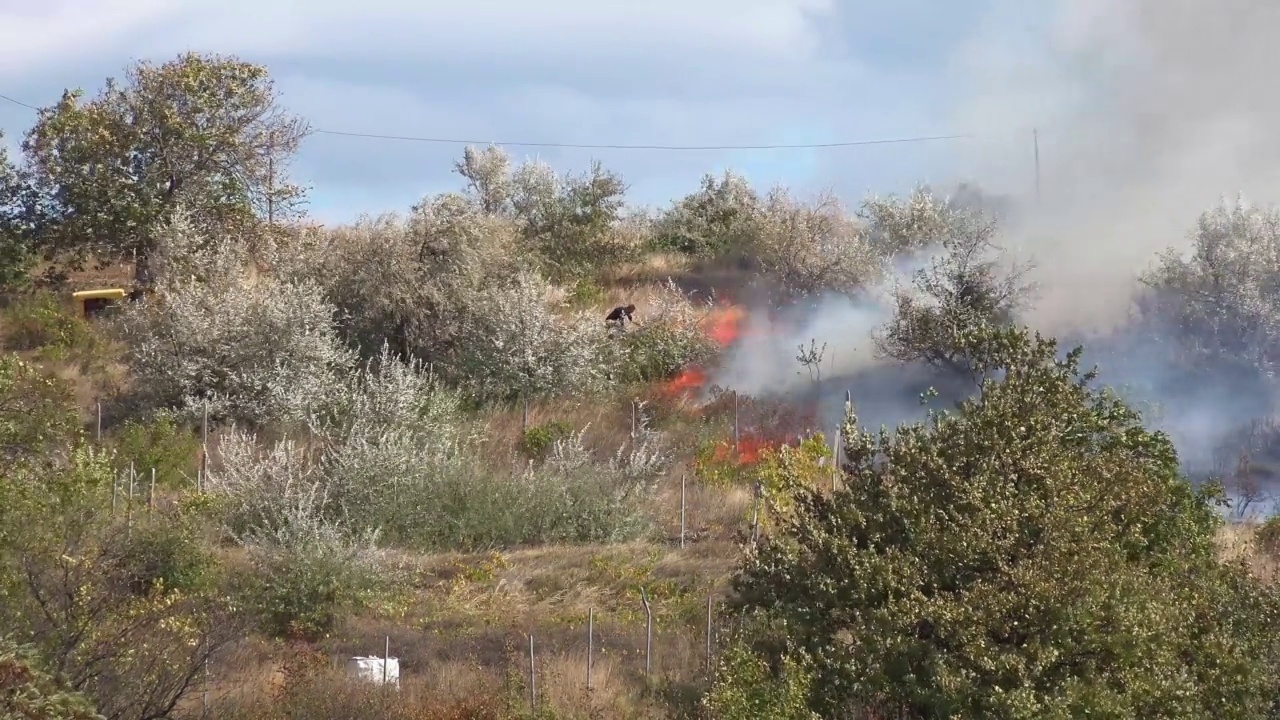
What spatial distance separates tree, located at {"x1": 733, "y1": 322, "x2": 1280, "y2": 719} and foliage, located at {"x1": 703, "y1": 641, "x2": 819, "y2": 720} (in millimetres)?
413

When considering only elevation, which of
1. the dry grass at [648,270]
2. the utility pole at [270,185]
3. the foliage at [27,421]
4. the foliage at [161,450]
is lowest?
the foliage at [161,450]

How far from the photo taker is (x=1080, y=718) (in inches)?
438

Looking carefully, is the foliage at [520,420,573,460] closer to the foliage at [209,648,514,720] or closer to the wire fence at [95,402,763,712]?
the wire fence at [95,402,763,712]

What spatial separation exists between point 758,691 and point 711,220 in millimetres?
33141

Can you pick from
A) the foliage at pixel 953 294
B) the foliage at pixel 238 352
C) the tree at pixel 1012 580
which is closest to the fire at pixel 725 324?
the foliage at pixel 953 294

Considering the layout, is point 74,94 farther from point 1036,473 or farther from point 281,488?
point 1036,473

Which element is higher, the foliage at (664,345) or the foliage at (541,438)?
the foliage at (664,345)

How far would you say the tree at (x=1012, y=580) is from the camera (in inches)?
445

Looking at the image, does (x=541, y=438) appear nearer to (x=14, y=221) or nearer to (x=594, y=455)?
(x=594, y=455)

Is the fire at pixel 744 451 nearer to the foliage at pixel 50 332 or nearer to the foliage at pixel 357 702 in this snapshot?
the foliage at pixel 357 702

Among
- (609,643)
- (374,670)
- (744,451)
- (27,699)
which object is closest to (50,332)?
(744,451)

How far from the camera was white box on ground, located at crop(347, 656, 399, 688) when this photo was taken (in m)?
15.2

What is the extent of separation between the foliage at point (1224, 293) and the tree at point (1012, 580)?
18.1 meters

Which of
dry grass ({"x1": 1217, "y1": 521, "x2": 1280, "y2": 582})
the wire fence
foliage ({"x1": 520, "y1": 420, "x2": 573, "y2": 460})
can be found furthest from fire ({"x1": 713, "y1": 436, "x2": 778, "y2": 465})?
dry grass ({"x1": 1217, "y1": 521, "x2": 1280, "y2": 582})
